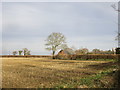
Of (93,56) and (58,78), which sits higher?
(93,56)

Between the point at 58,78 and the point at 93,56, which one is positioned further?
the point at 93,56

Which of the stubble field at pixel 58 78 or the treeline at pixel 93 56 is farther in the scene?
the treeline at pixel 93 56

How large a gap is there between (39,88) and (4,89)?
131 cm

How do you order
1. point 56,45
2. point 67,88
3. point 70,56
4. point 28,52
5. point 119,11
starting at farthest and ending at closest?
1. point 28,52
2. point 56,45
3. point 70,56
4. point 119,11
5. point 67,88

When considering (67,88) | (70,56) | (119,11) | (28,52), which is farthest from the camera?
(28,52)

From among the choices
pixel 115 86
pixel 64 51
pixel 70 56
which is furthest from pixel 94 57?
pixel 115 86

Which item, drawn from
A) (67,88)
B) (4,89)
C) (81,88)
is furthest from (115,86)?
(4,89)

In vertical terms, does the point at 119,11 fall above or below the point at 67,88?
above

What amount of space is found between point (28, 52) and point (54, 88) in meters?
56.2

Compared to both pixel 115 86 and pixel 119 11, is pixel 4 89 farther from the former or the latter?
pixel 119 11

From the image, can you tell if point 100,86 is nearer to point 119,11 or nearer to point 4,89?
point 4,89

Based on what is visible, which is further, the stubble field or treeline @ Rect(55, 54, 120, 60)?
treeline @ Rect(55, 54, 120, 60)

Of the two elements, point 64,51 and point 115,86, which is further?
point 64,51

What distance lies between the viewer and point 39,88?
5316mm
